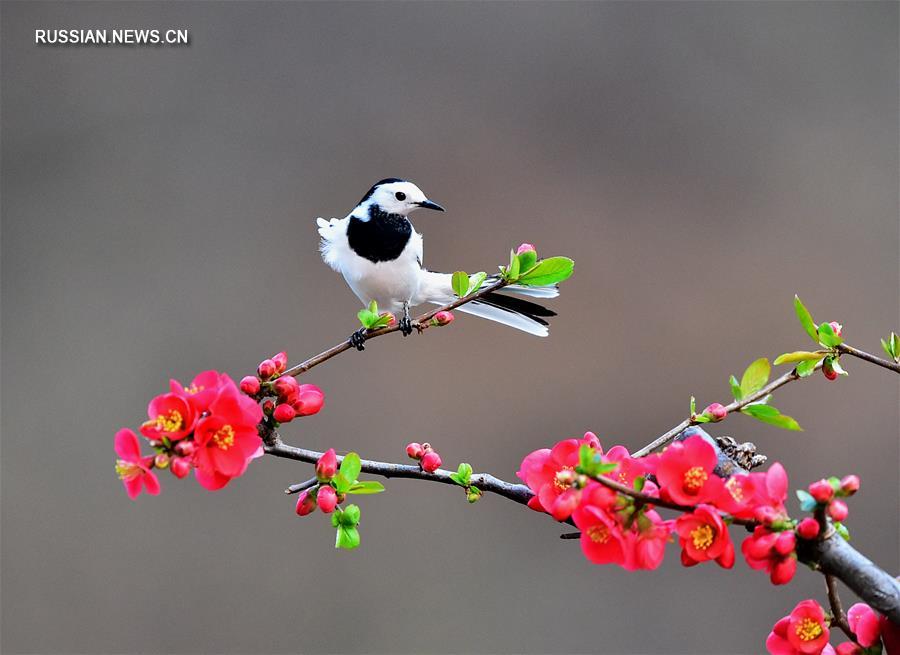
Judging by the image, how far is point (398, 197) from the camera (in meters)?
1.17

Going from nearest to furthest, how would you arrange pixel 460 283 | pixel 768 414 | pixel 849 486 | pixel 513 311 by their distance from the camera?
pixel 849 486
pixel 768 414
pixel 460 283
pixel 513 311

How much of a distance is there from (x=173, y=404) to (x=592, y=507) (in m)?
0.27

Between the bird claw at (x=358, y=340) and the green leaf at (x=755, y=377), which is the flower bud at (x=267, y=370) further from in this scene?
the green leaf at (x=755, y=377)

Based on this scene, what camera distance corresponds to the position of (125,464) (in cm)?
50

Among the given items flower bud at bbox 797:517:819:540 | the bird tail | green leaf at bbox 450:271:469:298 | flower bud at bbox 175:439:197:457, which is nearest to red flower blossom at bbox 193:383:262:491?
flower bud at bbox 175:439:197:457

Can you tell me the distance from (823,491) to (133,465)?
406 millimetres

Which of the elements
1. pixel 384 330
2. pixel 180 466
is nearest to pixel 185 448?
pixel 180 466

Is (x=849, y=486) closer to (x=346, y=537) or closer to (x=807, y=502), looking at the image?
(x=807, y=502)

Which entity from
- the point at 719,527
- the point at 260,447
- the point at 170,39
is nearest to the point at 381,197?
the point at 260,447

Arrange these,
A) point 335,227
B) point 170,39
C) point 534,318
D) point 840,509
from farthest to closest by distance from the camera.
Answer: point 170,39 < point 335,227 < point 534,318 < point 840,509

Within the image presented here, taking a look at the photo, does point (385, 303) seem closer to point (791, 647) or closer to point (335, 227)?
point (335, 227)

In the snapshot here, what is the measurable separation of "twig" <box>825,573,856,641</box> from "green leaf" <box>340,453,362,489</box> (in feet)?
1.02

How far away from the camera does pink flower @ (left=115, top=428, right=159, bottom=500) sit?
0.50 metres

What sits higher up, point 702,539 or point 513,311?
point 513,311
